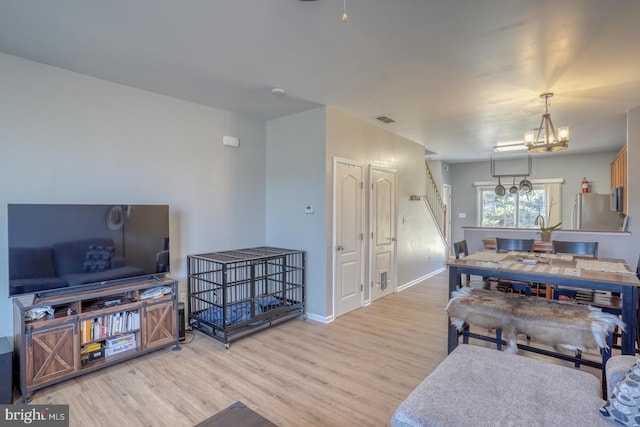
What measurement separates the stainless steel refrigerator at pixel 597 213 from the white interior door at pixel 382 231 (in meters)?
4.16

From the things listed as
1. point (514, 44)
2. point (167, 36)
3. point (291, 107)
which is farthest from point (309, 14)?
point (291, 107)

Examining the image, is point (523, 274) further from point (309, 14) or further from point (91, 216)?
point (91, 216)

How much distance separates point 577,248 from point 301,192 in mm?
3574

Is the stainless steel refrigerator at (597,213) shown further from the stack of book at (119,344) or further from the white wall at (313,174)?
the stack of book at (119,344)

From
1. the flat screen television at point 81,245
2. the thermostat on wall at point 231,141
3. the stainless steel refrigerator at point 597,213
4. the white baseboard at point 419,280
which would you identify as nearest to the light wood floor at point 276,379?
the flat screen television at point 81,245

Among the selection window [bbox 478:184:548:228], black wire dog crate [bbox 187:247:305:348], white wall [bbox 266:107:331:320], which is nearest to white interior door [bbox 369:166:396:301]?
white wall [bbox 266:107:331:320]

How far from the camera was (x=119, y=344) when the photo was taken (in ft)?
9.61

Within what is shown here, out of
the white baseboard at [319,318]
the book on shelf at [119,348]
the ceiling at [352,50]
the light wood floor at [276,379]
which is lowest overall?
the light wood floor at [276,379]

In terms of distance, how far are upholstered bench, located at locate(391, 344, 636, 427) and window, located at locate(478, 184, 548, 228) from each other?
7.49 m

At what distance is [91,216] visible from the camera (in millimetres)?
2883

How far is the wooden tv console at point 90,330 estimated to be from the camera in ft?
7.88

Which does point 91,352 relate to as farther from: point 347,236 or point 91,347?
point 347,236

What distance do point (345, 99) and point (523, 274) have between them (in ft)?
8.49

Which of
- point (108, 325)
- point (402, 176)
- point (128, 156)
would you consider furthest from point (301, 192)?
point (108, 325)
